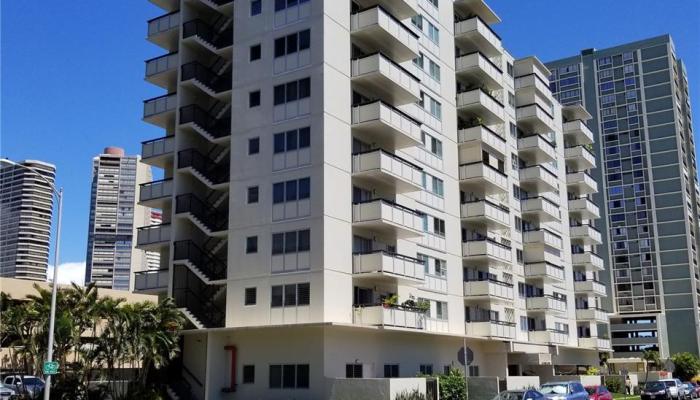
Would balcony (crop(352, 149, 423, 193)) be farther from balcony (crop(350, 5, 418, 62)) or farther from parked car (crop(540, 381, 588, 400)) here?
parked car (crop(540, 381, 588, 400))

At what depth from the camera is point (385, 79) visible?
44656 millimetres

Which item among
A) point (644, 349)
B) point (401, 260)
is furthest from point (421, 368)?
point (644, 349)

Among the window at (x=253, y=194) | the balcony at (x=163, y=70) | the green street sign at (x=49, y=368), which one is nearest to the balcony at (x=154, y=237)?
the window at (x=253, y=194)

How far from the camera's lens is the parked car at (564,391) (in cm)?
3803

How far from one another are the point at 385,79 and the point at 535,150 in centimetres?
2777

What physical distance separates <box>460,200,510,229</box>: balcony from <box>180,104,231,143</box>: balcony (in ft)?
62.2

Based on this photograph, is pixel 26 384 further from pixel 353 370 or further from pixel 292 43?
pixel 292 43

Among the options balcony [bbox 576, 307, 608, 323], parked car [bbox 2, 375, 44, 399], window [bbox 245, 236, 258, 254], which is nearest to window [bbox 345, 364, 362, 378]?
window [bbox 245, 236, 258, 254]

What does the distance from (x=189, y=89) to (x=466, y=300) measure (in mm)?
24689

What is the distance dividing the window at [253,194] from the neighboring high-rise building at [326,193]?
0.15 metres

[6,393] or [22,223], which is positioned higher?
[22,223]

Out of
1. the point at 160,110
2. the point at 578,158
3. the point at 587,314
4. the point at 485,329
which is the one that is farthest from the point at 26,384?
the point at 578,158

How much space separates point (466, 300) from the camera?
54.2 meters

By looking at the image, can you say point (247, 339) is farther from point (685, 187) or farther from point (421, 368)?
point (685, 187)
